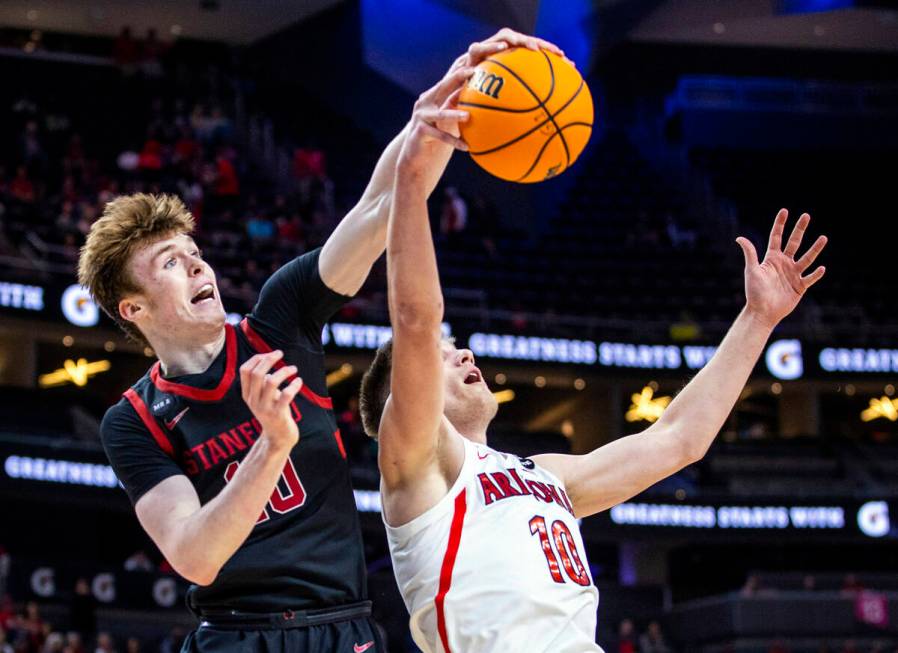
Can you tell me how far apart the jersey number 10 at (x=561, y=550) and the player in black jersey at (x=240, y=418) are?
56cm

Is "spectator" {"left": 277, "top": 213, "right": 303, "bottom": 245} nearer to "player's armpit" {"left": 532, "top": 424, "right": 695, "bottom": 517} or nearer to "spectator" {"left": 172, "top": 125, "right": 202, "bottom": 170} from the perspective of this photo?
"spectator" {"left": 172, "top": 125, "right": 202, "bottom": 170}

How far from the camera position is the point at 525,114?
363cm

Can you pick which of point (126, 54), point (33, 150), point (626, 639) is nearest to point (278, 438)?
point (626, 639)

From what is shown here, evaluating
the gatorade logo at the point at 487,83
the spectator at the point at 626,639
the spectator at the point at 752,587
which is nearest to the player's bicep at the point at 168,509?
the gatorade logo at the point at 487,83

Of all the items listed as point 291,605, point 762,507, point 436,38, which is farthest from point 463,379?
point 436,38

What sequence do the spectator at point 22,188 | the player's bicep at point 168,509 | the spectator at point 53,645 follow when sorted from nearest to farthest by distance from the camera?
the player's bicep at point 168,509, the spectator at point 53,645, the spectator at point 22,188

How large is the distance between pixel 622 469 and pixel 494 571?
82 cm

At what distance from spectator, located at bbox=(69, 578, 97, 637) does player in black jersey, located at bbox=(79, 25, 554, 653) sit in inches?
559

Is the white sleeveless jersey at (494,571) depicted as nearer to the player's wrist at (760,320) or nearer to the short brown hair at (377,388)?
the short brown hair at (377,388)

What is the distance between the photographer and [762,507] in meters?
23.7

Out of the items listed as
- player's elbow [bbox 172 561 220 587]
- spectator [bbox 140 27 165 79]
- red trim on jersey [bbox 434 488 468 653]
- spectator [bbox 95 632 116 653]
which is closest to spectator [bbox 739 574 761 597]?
spectator [bbox 95 632 116 653]

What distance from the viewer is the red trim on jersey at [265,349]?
3926 mm

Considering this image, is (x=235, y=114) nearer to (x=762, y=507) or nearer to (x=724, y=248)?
(x=724, y=248)

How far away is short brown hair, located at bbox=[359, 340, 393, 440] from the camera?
4387 millimetres
